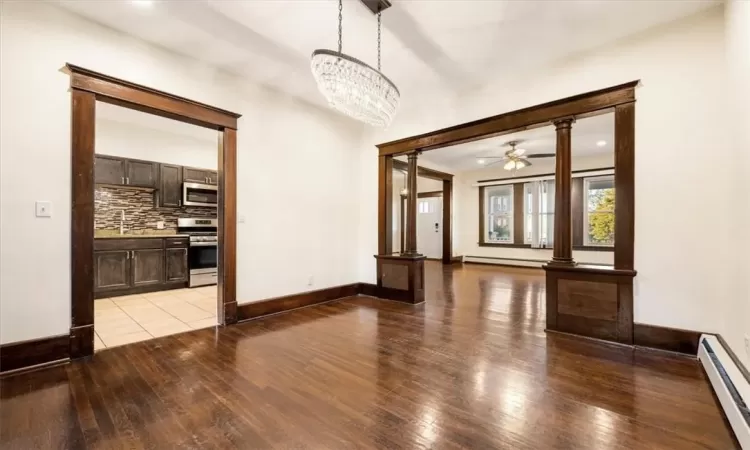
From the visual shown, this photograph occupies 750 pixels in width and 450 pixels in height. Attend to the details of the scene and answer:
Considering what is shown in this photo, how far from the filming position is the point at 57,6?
8.00ft

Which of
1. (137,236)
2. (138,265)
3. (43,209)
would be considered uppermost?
(43,209)

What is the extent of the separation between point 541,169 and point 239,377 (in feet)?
26.3

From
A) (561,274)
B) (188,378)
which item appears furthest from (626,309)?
(188,378)

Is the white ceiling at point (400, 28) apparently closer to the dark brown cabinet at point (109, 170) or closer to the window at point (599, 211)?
the dark brown cabinet at point (109, 170)

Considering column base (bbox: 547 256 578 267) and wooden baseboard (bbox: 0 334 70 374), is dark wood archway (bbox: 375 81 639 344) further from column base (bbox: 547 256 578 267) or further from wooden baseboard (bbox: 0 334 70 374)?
wooden baseboard (bbox: 0 334 70 374)

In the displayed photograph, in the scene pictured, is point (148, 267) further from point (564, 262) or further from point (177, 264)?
point (564, 262)

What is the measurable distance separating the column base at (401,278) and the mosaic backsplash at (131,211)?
13.1 ft

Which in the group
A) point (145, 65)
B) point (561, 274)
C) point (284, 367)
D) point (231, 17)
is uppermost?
point (231, 17)

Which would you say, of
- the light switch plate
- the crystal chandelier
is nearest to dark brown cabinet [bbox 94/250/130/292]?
the light switch plate

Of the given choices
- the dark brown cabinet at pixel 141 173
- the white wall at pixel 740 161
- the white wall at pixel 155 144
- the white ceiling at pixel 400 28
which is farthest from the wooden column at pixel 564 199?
the dark brown cabinet at pixel 141 173

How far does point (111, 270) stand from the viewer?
464cm

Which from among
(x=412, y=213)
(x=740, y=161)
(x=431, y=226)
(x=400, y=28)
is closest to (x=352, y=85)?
(x=400, y=28)

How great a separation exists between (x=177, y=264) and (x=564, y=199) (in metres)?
5.81

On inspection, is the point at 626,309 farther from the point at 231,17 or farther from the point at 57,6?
the point at 57,6
